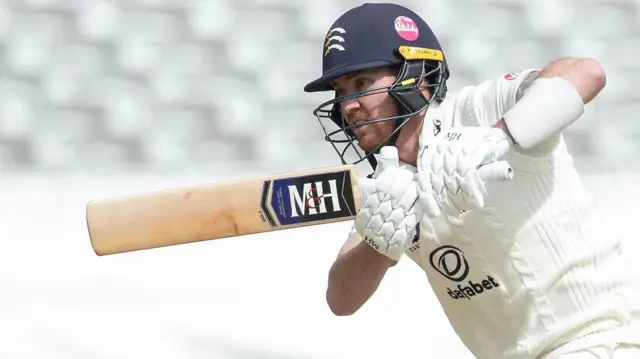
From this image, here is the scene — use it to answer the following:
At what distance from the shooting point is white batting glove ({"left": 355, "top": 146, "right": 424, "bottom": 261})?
1.41 meters

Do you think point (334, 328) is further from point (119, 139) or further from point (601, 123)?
point (601, 123)

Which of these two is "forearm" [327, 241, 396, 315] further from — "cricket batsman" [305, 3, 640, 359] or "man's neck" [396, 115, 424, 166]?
"man's neck" [396, 115, 424, 166]

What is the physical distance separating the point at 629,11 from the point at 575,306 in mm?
2033

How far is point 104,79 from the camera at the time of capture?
3168mm

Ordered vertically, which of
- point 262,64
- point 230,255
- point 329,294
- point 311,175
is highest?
point 262,64

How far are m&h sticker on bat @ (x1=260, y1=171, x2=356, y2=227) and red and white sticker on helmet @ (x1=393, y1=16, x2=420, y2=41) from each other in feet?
0.89

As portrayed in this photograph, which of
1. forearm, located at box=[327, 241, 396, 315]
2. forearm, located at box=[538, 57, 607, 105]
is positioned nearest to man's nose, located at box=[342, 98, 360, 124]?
forearm, located at box=[327, 241, 396, 315]

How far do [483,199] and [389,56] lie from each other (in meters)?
0.34

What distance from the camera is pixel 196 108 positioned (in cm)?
319

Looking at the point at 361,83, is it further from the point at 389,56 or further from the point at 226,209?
the point at 226,209

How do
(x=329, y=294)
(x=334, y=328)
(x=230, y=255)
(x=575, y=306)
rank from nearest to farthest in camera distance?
1. (x=575, y=306)
2. (x=329, y=294)
3. (x=334, y=328)
4. (x=230, y=255)

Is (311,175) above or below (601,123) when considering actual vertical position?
below

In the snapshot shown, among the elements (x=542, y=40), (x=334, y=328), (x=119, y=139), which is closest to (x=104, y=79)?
(x=119, y=139)

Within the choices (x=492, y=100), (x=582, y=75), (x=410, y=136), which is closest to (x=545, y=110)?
(x=582, y=75)
